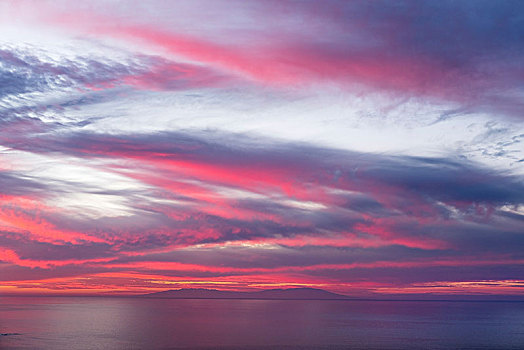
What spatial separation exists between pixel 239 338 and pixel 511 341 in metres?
95.9

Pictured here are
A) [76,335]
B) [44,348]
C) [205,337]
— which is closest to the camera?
[44,348]

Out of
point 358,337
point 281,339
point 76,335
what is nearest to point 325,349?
point 281,339

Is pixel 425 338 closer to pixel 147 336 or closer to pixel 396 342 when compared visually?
pixel 396 342

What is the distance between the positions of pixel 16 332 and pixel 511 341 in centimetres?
17990

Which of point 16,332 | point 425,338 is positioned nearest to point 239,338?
point 425,338

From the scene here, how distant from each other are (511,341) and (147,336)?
128 metres

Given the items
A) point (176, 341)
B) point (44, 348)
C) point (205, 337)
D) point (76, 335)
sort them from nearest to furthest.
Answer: point (44, 348) < point (176, 341) < point (205, 337) < point (76, 335)

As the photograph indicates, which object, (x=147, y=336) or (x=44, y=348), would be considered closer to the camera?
(x=44, y=348)

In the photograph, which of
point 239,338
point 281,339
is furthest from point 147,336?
point 281,339

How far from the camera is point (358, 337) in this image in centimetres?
18100

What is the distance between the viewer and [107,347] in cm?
14425

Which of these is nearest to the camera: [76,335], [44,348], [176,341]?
[44,348]

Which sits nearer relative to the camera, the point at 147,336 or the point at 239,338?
the point at 239,338

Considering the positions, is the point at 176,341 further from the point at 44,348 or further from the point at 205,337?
the point at 44,348
